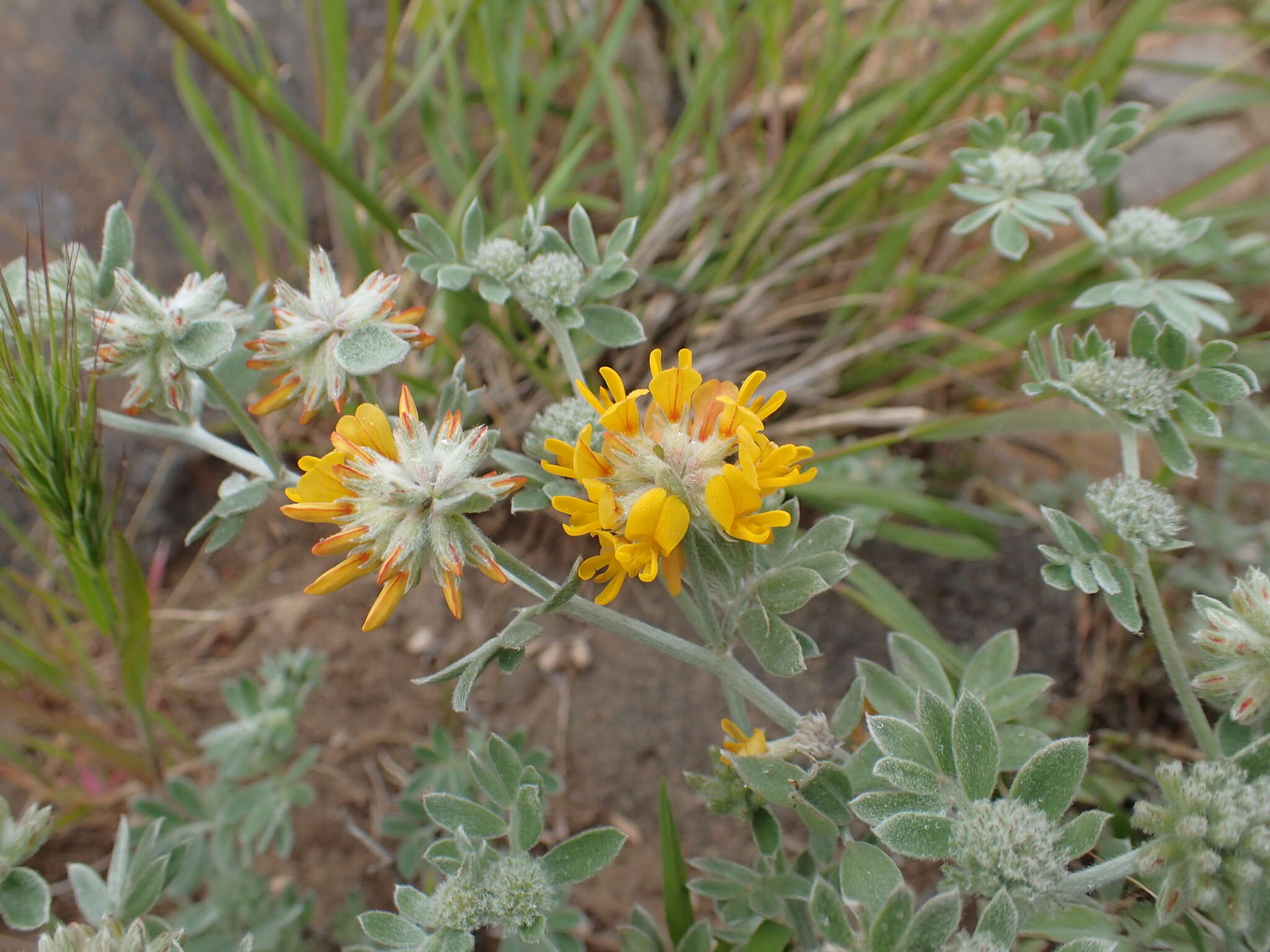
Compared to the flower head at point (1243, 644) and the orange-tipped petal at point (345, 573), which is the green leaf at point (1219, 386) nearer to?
the flower head at point (1243, 644)

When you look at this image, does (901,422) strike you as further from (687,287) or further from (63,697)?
(63,697)

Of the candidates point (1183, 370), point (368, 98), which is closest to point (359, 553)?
point (1183, 370)

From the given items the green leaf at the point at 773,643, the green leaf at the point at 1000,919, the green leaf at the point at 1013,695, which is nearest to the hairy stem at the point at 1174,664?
the green leaf at the point at 1013,695

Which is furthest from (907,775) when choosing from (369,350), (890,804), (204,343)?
(204,343)

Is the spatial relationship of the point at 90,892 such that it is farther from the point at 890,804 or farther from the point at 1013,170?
the point at 1013,170

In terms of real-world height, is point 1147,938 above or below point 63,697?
above

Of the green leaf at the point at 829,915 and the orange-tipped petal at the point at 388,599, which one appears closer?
the orange-tipped petal at the point at 388,599

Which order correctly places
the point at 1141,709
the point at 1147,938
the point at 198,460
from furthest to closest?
1. the point at 198,460
2. the point at 1141,709
3. the point at 1147,938
